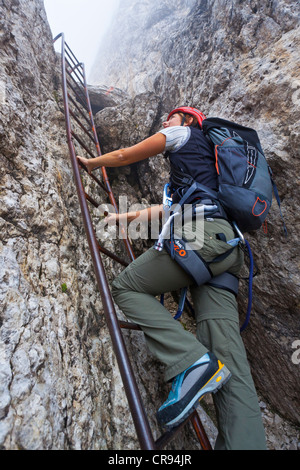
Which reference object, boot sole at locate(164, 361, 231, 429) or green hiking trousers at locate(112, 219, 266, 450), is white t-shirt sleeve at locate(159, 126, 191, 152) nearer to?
green hiking trousers at locate(112, 219, 266, 450)

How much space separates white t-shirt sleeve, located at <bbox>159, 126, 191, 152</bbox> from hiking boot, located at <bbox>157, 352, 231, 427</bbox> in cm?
204

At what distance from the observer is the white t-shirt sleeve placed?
8.57 feet

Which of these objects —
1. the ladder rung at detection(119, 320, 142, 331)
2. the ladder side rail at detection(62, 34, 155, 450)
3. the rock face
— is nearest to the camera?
the ladder side rail at detection(62, 34, 155, 450)

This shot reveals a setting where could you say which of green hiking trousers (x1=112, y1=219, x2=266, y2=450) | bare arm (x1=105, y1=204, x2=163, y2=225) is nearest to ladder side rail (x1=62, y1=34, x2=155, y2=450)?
green hiking trousers (x1=112, y1=219, x2=266, y2=450)

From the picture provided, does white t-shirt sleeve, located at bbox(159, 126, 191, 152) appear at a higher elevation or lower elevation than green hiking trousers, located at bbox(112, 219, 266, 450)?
higher

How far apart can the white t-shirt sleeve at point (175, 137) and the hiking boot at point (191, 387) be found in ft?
6.68

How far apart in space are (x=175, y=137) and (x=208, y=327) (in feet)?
6.49

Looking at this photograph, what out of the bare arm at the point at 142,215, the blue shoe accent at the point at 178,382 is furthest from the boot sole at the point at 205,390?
the bare arm at the point at 142,215

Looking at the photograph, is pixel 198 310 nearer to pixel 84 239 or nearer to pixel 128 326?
pixel 128 326

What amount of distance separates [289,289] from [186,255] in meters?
1.98

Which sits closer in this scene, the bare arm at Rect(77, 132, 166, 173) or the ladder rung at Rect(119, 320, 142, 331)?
the ladder rung at Rect(119, 320, 142, 331)

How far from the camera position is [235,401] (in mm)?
1948

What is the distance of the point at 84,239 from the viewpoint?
135 inches

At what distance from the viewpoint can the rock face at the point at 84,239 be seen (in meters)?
1.93
